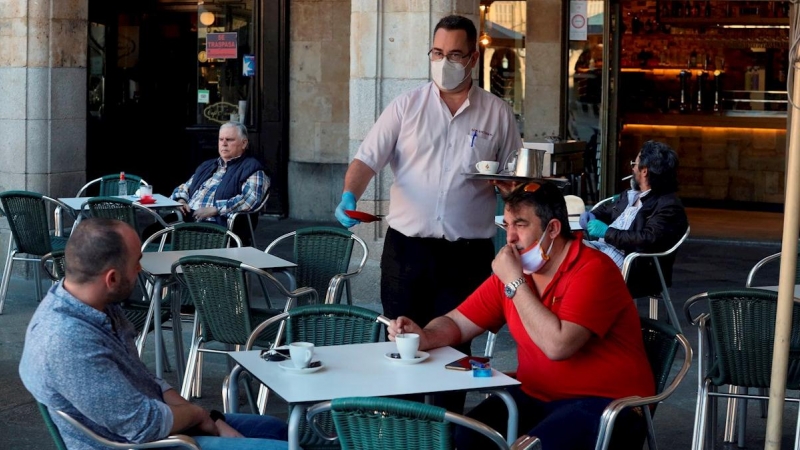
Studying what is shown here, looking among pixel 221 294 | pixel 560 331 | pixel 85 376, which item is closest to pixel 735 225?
pixel 221 294

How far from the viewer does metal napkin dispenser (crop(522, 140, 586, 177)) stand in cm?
1168

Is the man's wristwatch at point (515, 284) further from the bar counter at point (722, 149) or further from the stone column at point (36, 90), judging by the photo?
the bar counter at point (722, 149)

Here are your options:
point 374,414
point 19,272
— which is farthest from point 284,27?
point 374,414

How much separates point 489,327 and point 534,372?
1.08ft

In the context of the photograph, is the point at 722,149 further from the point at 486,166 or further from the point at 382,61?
the point at 486,166

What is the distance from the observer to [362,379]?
3.94 m

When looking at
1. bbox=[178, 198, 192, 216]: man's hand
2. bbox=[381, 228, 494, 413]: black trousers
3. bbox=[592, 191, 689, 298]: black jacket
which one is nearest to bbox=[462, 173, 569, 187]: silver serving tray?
bbox=[381, 228, 494, 413]: black trousers

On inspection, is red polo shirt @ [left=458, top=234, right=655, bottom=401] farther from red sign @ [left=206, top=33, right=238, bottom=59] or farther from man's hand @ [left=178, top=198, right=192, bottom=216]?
red sign @ [left=206, top=33, right=238, bottom=59]

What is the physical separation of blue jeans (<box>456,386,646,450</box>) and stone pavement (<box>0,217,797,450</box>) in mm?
1684

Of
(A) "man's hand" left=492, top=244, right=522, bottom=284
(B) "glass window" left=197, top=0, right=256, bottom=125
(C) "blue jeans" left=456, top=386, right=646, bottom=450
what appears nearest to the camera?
(C) "blue jeans" left=456, top=386, right=646, bottom=450

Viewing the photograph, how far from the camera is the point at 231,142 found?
877 cm

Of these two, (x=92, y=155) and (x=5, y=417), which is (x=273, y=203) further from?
(x=5, y=417)

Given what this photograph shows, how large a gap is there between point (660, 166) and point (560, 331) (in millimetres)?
3509

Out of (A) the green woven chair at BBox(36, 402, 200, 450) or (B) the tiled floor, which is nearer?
(A) the green woven chair at BBox(36, 402, 200, 450)
